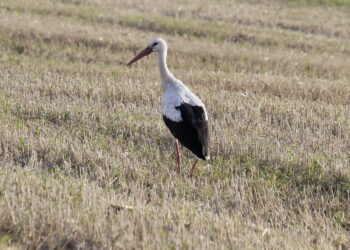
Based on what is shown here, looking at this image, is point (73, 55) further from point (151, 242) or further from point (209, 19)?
point (151, 242)

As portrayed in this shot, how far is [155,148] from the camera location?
7211mm

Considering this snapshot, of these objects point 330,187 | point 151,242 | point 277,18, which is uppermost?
point 151,242

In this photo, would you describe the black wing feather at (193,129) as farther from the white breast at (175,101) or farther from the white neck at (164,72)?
the white neck at (164,72)

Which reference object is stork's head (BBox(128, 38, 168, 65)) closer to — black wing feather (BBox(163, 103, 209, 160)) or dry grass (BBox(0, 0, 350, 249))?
dry grass (BBox(0, 0, 350, 249))

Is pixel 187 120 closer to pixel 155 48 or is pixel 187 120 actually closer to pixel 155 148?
pixel 155 148

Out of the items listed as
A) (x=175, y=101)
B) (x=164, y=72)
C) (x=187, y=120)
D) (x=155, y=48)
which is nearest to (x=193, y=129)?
(x=187, y=120)

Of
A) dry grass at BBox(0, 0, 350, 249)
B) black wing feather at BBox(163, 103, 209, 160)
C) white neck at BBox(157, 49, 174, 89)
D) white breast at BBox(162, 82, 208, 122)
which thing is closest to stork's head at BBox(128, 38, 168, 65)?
white neck at BBox(157, 49, 174, 89)

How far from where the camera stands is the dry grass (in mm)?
4859

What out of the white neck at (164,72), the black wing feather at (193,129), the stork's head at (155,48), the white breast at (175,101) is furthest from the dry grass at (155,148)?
the stork's head at (155,48)

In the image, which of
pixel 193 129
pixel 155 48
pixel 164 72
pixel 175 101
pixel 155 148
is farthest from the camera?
pixel 155 48

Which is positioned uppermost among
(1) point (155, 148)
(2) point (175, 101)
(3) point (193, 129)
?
(2) point (175, 101)

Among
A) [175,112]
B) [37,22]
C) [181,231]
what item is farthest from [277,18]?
[181,231]

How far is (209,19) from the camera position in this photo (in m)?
19.1

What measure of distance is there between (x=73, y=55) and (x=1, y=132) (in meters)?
6.21
